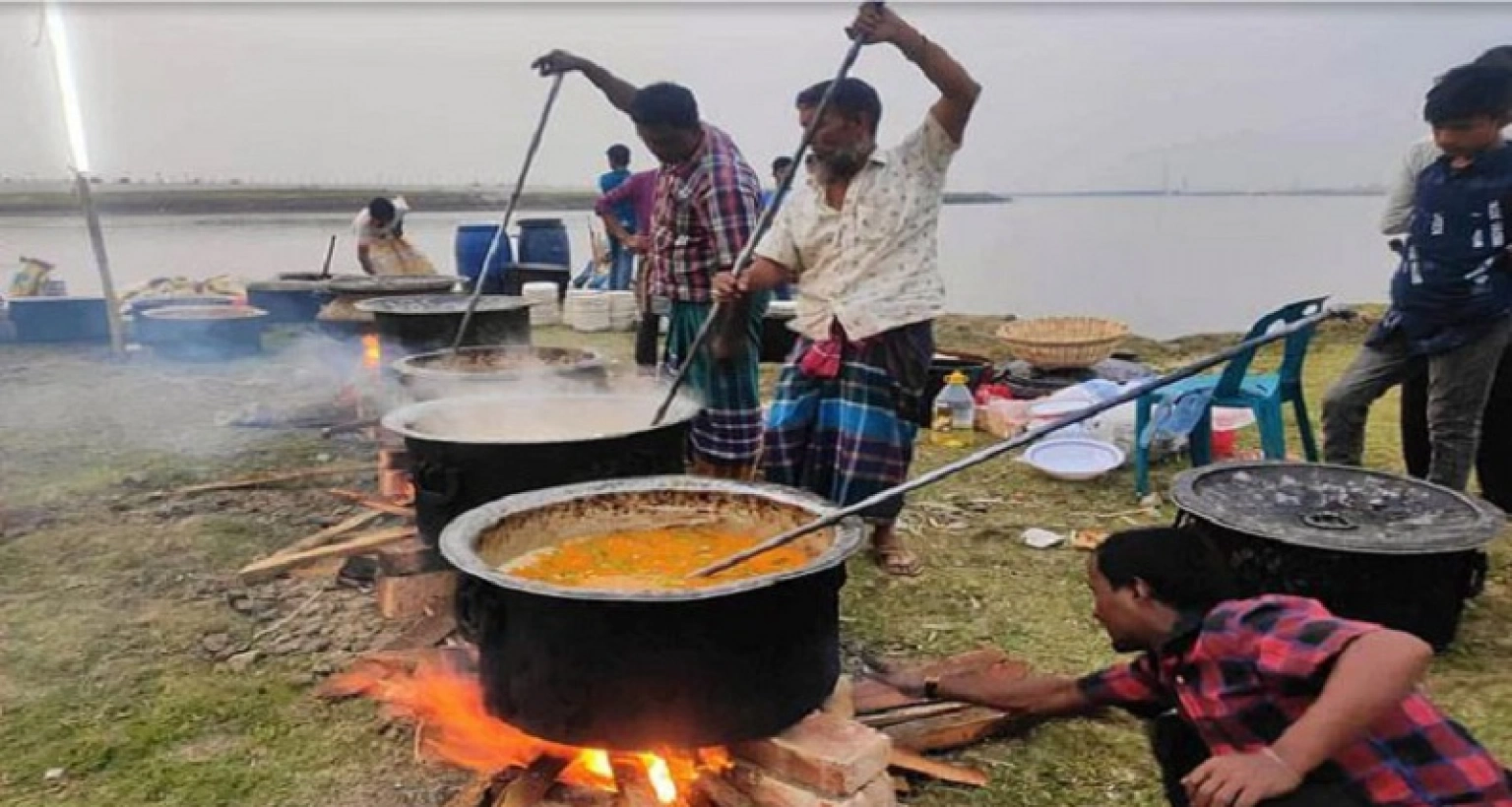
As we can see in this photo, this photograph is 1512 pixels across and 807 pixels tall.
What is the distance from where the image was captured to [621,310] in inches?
485

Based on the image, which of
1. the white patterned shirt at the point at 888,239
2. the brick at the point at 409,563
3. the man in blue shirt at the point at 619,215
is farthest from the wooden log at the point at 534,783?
the man in blue shirt at the point at 619,215

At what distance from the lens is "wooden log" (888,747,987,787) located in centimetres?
293

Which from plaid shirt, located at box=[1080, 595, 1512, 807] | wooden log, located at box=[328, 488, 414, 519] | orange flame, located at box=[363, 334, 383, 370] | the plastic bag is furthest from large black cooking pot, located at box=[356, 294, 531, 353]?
the plastic bag

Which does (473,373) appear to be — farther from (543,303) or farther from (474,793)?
(543,303)

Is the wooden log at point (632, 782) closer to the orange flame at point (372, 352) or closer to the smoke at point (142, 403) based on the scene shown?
the orange flame at point (372, 352)

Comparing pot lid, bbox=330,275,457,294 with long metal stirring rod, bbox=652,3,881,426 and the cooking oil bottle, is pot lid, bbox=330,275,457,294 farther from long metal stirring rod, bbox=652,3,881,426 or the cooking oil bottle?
long metal stirring rod, bbox=652,3,881,426

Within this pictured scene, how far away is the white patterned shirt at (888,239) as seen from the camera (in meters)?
4.00

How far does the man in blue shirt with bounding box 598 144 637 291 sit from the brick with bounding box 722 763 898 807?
27.9 ft

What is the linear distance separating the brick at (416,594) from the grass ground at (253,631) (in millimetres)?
201

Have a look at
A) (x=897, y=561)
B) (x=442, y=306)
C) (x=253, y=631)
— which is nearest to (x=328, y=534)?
Answer: (x=253, y=631)

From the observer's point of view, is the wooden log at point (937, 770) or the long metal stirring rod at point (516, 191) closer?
the wooden log at point (937, 770)

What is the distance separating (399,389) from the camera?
4621mm

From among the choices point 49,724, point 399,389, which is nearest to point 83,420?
point 399,389

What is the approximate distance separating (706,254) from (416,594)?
6.52 feet
